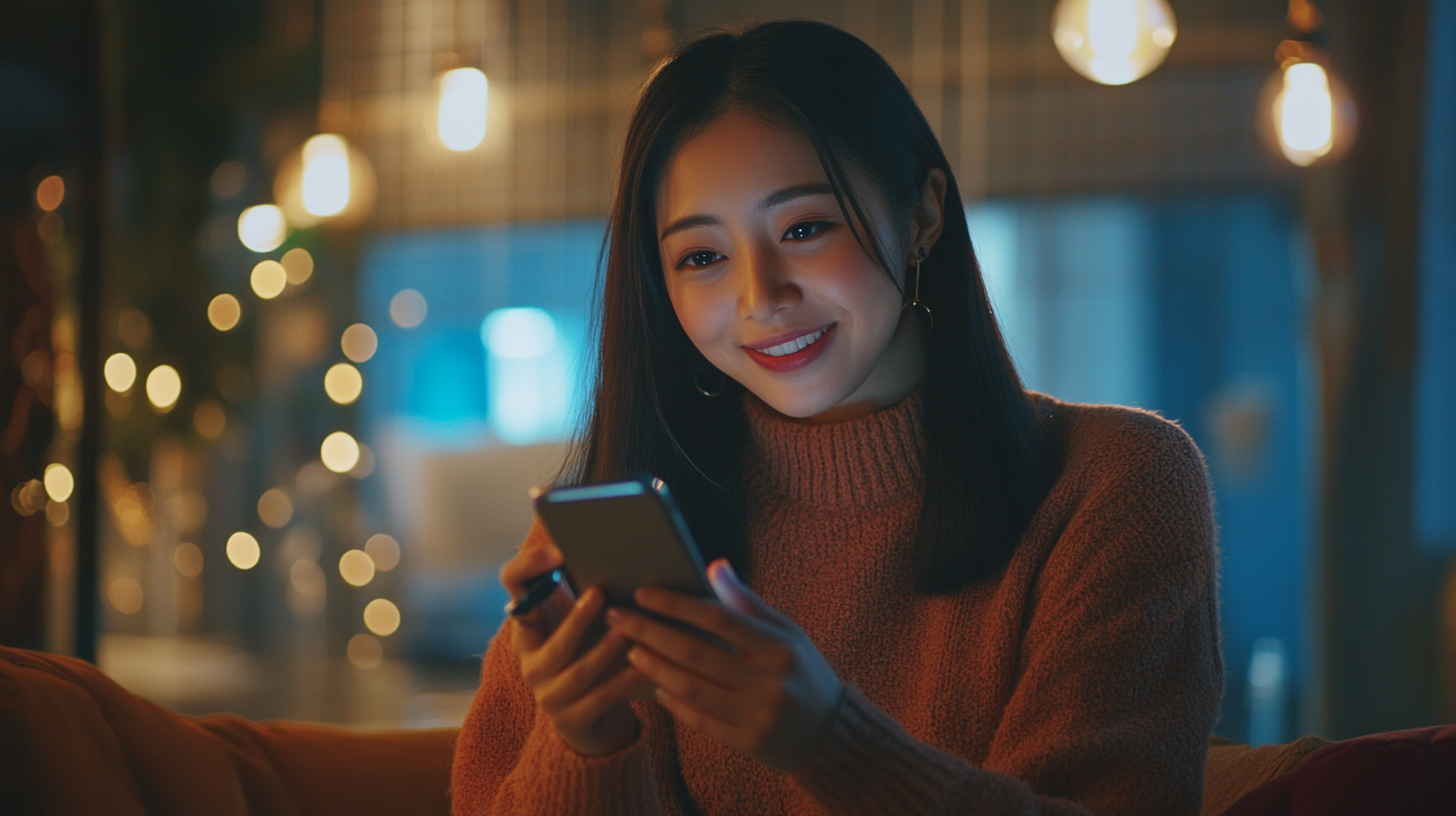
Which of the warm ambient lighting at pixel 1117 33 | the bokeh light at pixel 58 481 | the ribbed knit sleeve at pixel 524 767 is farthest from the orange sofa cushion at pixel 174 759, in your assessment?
the warm ambient lighting at pixel 1117 33

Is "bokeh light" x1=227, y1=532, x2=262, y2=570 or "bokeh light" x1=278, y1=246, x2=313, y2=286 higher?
"bokeh light" x1=278, y1=246, x2=313, y2=286

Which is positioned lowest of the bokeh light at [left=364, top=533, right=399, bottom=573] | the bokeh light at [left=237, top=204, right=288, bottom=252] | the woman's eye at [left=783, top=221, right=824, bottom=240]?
the bokeh light at [left=364, top=533, right=399, bottom=573]

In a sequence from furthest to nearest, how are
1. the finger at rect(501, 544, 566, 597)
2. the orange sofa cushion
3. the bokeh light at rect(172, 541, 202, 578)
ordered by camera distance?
the bokeh light at rect(172, 541, 202, 578), the orange sofa cushion, the finger at rect(501, 544, 566, 597)

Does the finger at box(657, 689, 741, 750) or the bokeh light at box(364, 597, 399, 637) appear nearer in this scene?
the finger at box(657, 689, 741, 750)

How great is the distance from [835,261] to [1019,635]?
16.0 inches

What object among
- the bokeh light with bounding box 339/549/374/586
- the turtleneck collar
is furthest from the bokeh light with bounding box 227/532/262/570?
the turtleneck collar

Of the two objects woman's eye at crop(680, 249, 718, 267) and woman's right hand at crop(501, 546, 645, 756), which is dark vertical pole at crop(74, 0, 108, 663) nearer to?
woman's eye at crop(680, 249, 718, 267)

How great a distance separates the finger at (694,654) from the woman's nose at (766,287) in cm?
39

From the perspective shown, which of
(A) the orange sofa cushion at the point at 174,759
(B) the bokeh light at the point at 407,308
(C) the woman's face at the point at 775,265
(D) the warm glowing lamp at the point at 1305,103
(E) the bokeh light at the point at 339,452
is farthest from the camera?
(B) the bokeh light at the point at 407,308

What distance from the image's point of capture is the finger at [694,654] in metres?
0.82

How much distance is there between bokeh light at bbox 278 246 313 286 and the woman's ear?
3431 millimetres

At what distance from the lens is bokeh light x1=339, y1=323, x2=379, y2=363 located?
14.4 ft

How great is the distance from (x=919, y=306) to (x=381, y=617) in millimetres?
3625

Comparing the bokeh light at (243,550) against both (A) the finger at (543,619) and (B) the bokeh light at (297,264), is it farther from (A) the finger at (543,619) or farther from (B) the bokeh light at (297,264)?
(A) the finger at (543,619)
